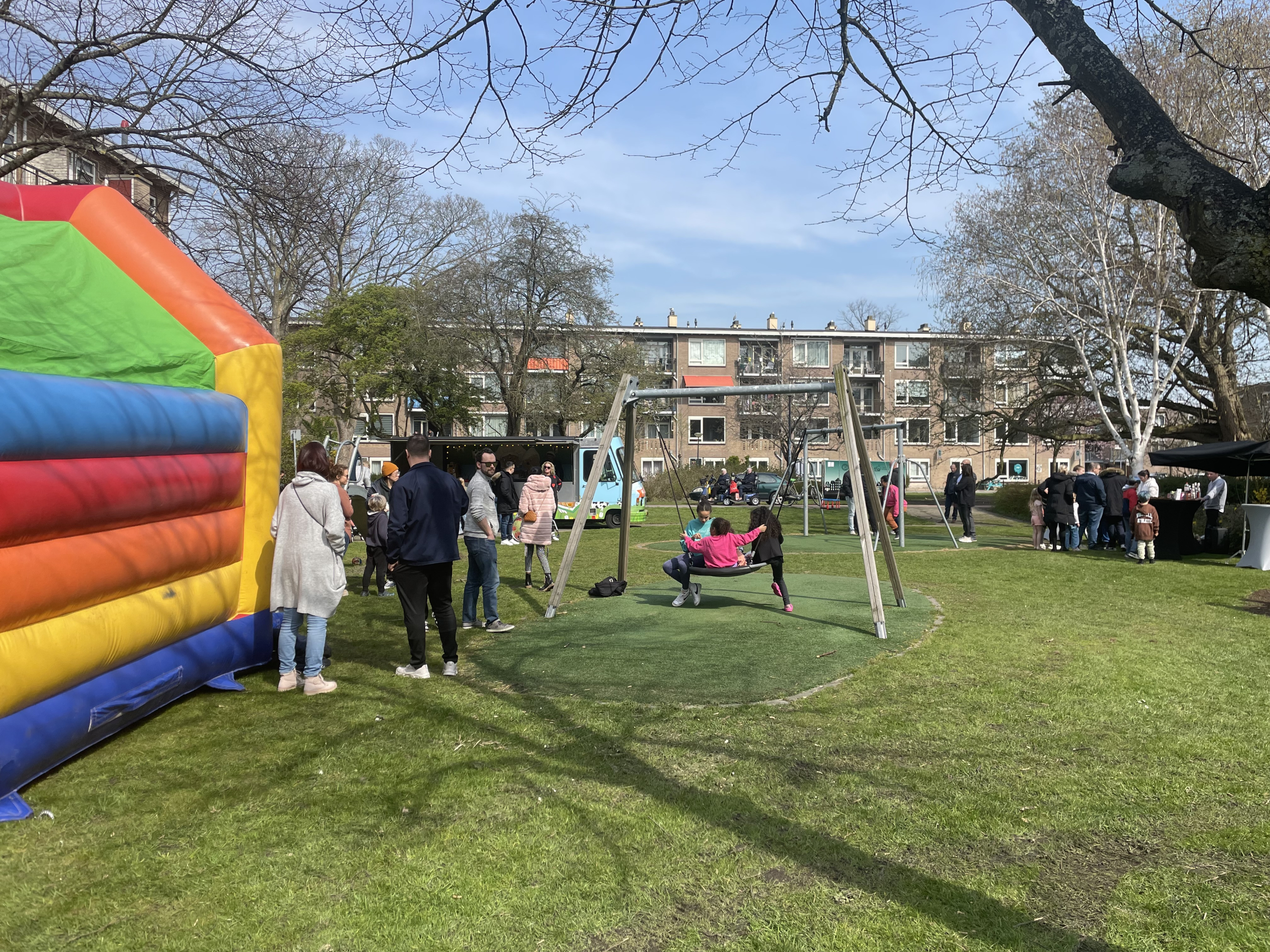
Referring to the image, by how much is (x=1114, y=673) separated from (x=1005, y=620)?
249cm

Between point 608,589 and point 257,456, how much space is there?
16.9 ft

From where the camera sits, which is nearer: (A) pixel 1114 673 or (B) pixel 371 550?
(A) pixel 1114 673

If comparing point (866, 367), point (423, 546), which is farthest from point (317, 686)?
point (866, 367)

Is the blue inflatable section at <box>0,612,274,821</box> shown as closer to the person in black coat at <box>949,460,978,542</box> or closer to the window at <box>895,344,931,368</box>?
the person in black coat at <box>949,460,978,542</box>

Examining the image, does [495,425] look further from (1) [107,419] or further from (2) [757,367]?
(1) [107,419]

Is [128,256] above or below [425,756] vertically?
above

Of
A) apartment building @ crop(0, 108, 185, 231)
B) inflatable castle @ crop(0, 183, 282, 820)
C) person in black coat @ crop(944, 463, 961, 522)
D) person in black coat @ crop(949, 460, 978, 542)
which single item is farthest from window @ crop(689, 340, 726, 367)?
inflatable castle @ crop(0, 183, 282, 820)

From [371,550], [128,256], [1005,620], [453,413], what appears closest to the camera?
[128,256]

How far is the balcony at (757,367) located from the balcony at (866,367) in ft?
27.5

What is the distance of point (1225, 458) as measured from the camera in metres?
16.4

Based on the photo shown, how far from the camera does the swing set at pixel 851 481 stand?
844 centimetres

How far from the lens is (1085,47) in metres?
3.24

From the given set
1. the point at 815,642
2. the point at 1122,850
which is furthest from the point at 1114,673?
the point at 1122,850

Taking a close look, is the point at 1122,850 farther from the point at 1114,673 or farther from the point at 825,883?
the point at 1114,673
